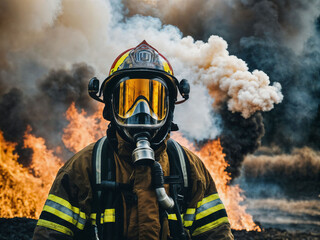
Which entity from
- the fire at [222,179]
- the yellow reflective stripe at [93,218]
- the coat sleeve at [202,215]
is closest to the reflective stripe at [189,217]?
the coat sleeve at [202,215]

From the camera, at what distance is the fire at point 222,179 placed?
18962 mm

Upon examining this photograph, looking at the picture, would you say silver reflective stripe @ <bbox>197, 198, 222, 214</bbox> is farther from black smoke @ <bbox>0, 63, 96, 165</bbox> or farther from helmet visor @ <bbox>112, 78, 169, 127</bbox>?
black smoke @ <bbox>0, 63, 96, 165</bbox>

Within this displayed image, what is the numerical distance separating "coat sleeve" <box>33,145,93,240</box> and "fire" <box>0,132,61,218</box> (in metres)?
16.4

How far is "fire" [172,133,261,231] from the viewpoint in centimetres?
1896

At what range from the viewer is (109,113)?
2.82m

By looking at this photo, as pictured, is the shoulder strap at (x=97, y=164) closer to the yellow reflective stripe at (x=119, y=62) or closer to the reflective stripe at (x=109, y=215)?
the reflective stripe at (x=109, y=215)

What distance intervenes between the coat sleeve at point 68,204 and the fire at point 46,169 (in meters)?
16.3

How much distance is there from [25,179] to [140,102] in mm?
18400

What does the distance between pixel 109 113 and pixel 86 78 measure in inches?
821

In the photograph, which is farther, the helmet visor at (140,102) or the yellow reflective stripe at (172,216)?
the helmet visor at (140,102)

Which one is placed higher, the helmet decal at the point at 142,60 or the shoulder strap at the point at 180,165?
the helmet decal at the point at 142,60

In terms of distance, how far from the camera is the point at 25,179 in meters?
18.3

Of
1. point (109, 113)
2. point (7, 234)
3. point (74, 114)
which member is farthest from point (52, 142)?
point (109, 113)

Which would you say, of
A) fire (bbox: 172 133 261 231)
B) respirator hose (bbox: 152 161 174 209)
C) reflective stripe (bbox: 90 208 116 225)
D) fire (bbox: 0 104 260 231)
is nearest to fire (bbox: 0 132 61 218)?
fire (bbox: 0 104 260 231)
